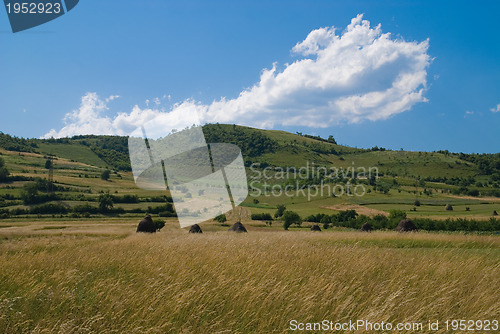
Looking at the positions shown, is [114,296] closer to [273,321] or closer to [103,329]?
[103,329]

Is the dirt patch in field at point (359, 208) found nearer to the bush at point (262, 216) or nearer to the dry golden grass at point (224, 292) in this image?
the bush at point (262, 216)

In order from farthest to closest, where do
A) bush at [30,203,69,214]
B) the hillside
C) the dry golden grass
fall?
the hillside → bush at [30,203,69,214] → the dry golden grass

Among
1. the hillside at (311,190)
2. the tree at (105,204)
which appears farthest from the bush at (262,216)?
the tree at (105,204)

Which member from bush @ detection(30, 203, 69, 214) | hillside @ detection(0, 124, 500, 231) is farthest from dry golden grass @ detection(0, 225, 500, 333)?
bush @ detection(30, 203, 69, 214)

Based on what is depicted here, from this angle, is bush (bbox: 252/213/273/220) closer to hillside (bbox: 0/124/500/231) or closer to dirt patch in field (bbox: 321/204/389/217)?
hillside (bbox: 0/124/500/231)

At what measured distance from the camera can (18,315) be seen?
3.88 metres

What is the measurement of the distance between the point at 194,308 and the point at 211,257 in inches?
103

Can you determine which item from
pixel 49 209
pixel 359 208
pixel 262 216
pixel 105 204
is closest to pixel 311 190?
pixel 359 208

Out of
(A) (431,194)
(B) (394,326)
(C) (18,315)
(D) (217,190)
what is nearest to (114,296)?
(C) (18,315)

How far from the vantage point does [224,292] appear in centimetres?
483

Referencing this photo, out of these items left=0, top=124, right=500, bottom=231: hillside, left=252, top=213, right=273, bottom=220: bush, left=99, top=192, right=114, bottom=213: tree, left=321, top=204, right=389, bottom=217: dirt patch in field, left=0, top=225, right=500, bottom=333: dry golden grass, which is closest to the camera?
left=0, top=225, right=500, bottom=333: dry golden grass

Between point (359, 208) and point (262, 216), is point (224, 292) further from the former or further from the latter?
point (359, 208)

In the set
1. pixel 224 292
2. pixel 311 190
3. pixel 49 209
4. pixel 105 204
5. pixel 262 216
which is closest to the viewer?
pixel 224 292

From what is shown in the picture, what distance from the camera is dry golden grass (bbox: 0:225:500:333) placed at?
395 cm
